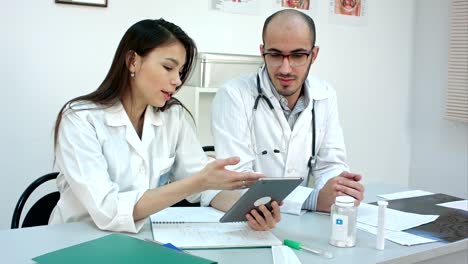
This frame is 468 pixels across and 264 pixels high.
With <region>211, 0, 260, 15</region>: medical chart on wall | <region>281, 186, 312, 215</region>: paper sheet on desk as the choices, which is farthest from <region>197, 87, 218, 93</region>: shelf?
<region>281, 186, 312, 215</region>: paper sheet on desk

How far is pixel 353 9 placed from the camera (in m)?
3.53

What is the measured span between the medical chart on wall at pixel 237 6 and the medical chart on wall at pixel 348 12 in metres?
0.59

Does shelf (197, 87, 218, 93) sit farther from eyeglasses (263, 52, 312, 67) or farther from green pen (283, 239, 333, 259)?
green pen (283, 239, 333, 259)

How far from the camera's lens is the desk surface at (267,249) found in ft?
4.09

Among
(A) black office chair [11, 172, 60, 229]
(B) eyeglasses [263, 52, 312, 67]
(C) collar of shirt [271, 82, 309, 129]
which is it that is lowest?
(A) black office chair [11, 172, 60, 229]

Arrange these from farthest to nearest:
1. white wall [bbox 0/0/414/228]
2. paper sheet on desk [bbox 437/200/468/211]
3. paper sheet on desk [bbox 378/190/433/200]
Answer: white wall [bbox 0/0/414/228], paper sheet on desk [bbox 378/190/433/200], paper sheet on desk [bbox 437/200/468/211]

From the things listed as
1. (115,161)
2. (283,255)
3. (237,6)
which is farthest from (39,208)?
(237,6)

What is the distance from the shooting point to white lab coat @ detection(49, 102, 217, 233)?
1.44 metres

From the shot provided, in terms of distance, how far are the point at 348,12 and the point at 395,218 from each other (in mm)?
2156

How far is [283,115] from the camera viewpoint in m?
2.02

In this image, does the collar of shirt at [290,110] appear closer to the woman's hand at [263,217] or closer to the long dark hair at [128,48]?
the long dark hair at [128,48]

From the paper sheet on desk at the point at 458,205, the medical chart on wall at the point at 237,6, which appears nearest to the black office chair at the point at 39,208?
the paper sheet on desk at the point at 458,205

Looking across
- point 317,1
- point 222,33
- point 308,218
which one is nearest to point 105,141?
point 308,218

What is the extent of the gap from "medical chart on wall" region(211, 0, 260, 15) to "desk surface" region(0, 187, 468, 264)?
175 cm
